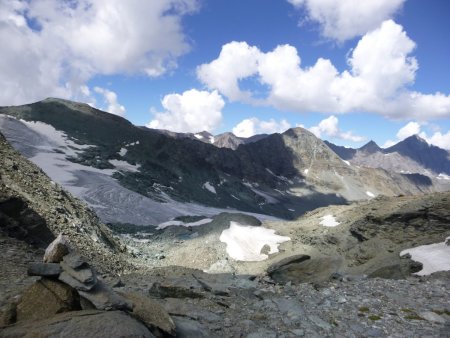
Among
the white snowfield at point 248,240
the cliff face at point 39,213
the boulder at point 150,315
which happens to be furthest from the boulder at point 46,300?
the white snowfield at point 248,240

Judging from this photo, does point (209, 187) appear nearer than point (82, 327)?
No

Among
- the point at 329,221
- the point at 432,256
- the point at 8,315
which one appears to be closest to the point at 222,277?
the point at 8,315

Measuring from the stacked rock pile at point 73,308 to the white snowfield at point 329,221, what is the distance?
45905 millimetres

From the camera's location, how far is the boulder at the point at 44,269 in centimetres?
755

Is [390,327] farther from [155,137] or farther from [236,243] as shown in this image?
[155,137]

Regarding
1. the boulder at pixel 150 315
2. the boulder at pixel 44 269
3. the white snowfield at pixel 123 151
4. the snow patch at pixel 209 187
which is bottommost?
the boulder at pixel 150 315

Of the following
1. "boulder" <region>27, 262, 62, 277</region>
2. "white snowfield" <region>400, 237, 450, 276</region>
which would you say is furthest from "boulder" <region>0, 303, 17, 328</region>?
"white snowfield" <region>400, 237, 450, 276</region>

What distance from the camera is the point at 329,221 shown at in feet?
176

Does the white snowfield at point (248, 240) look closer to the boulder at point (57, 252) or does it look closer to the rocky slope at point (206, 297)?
the rocky slope at point (206, 297)

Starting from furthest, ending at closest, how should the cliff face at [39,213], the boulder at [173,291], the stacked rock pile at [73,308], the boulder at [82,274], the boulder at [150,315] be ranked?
the cliff face at [39,213], the boulder at [173,291], the boulder at [150,315], the boulder at [82,274], the stacked rock pile at [73,308]

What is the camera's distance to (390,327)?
10.7m

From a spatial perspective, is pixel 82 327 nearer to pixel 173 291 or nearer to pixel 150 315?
pixel 150 315

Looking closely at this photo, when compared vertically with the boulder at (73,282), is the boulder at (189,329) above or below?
below

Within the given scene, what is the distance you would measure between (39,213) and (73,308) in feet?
50.9
